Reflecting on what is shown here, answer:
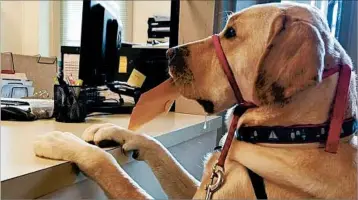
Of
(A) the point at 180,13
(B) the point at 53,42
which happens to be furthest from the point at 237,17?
(B) the point at 53,42

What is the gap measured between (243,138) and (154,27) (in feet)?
6.83

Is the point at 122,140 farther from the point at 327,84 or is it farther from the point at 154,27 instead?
the point at 154,27

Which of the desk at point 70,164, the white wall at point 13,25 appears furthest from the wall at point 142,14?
the desk at point 70,164

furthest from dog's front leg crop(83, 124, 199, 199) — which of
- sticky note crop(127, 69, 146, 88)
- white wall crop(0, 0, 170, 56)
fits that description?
white wall crop(0, 0, 170, 56)

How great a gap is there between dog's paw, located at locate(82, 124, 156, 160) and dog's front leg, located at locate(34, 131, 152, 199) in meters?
0.08

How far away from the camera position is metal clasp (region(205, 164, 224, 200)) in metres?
0.85

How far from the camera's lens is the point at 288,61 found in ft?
2.65

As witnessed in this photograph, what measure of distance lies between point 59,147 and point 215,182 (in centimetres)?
32

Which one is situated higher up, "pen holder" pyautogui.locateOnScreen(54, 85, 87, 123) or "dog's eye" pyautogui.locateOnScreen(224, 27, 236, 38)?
"dog's eye" pyautogui.locateOnScreen(224, 27, 236, 38)

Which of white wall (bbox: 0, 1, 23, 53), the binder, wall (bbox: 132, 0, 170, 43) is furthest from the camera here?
white wall (bbox: 0, 1, 23, 53)

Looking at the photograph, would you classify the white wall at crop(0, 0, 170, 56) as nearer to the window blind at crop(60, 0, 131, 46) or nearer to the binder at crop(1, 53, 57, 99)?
the window blind at crop(60, 0, 131, 46)

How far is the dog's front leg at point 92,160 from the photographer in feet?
2.75

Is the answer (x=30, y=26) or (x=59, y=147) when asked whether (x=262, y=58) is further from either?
(x=30, y=26)

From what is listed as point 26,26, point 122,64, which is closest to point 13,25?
point 26,26
